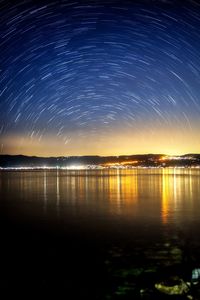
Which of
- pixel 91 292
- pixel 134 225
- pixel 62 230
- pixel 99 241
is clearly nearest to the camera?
pixel 91 292

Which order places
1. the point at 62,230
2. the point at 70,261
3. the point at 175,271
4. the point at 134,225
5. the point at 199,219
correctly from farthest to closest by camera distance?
the point at 199,219, the point at 134,225, the point at 62,230, the point at 70,261, the point at 175,271

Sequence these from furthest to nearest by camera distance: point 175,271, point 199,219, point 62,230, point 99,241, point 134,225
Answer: point 199,219
point 134,225
point 62,230
point 99,241
point 175,271

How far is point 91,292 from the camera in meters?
10.0

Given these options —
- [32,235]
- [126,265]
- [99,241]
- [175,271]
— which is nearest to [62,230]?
[32,235]

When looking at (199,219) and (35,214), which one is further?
(35,214)

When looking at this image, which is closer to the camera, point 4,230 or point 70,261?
point 70,261

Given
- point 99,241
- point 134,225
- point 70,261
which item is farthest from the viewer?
point 134,225

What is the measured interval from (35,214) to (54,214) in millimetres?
1360

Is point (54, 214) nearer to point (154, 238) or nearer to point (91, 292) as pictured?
point (154, 238)

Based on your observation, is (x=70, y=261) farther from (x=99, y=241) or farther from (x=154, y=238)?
(x=154, y=238)

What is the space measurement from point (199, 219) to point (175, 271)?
45.6ft

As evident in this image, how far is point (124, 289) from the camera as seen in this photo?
10016 millimetres

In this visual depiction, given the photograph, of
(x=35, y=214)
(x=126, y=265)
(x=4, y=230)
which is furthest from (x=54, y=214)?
(x=126, y=265)

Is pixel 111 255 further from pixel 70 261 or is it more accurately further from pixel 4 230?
pixel 4 230
